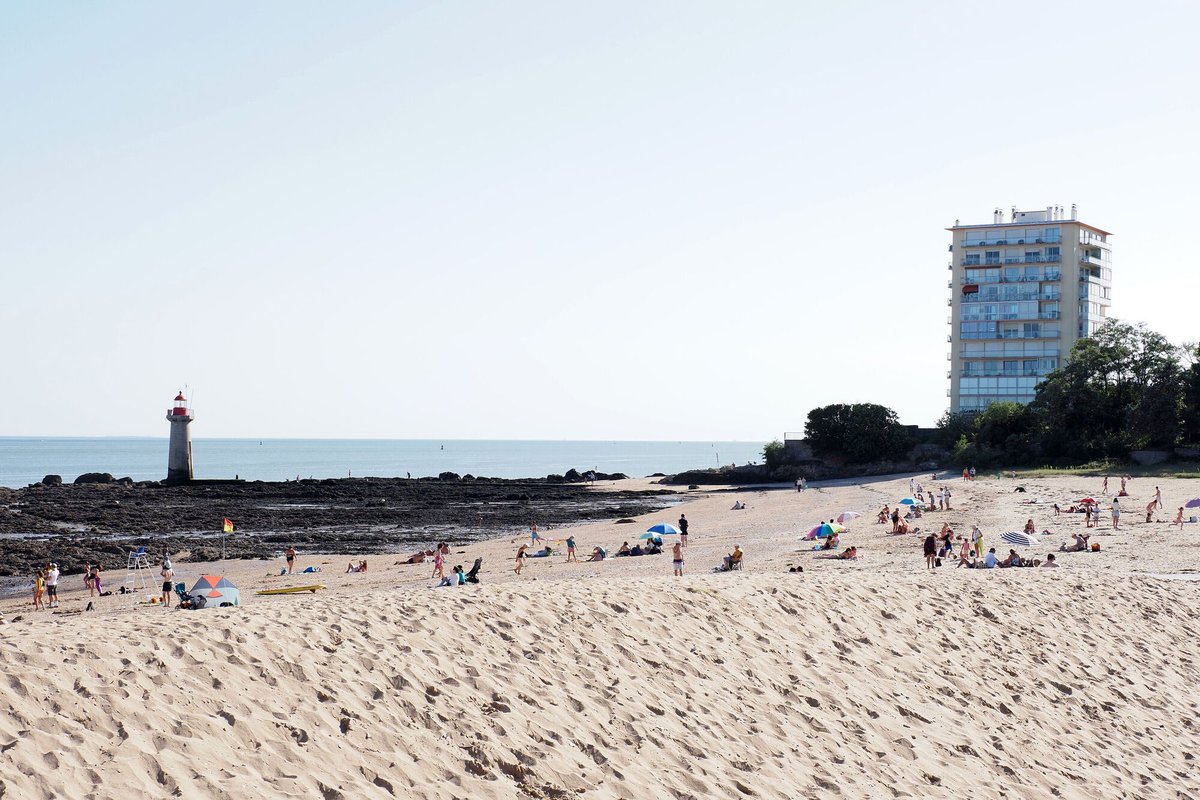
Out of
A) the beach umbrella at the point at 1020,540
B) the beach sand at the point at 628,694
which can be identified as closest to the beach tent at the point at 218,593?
the beach sand at the point at 628,694

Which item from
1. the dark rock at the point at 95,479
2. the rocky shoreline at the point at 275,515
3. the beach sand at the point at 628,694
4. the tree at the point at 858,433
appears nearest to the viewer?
the beach sand at the point at 628,694

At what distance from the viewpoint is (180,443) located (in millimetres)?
87812

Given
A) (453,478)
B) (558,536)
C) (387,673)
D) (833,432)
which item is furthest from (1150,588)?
(453,478)

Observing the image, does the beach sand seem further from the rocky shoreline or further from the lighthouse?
the lighthouse

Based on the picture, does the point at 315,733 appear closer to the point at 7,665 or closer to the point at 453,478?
the point at 7,665

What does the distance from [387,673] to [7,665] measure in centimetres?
322

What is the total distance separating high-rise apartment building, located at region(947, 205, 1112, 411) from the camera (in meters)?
91.2

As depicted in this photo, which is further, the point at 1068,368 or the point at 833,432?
the point at 833,432

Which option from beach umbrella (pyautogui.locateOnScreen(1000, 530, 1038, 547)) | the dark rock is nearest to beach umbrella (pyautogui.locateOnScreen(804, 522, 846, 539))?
beach umbrella (pyautogui.locateOnScreen(1000, 530, 1038, 547))

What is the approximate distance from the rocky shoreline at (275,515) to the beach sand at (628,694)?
28792 millimetres

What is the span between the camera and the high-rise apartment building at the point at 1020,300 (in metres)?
91.2

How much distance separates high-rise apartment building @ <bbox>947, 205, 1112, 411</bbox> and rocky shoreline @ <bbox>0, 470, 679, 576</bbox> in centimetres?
3258

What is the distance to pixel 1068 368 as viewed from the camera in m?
71.0

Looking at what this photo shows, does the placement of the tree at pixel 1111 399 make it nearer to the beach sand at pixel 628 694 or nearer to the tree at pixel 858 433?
the tree at pixel 858 433
